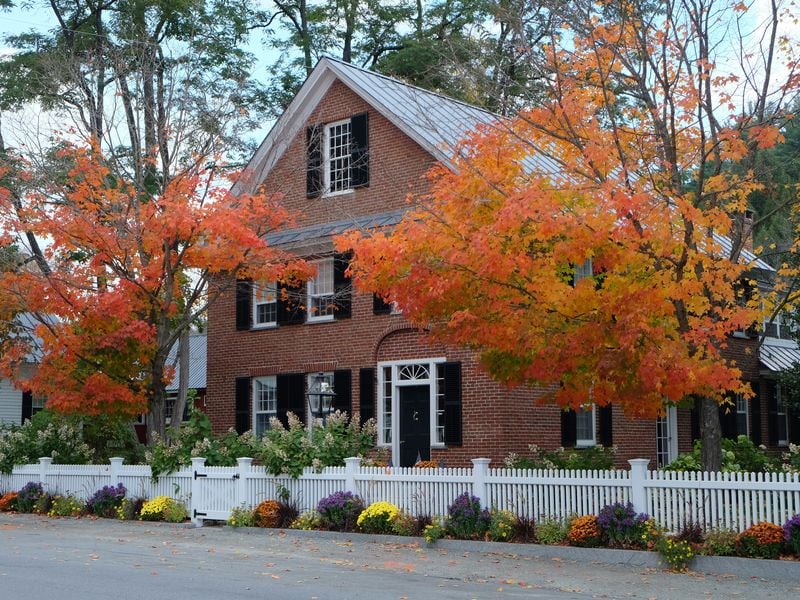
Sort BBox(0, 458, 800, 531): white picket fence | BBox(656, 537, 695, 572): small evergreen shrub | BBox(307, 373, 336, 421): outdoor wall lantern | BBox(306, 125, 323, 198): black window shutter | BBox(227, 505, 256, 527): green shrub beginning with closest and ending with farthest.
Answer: BBox(656, 537, 695, 572): small evergreen shrub
BBox(0, 458, 800, 531): white picket fence
BBox(227, 505, 256, 527): green shrub
BBox(307, 373, 336, 421): outdoor wall lantern
BBox(306, 125, 323, 198): black window shutter

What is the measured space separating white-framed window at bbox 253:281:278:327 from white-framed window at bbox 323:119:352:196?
2.74 metres

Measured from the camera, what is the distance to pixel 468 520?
16.1 meters

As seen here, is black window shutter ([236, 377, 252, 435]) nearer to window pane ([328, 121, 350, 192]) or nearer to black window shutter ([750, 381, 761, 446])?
window pane ([328, 121, 350, 192])

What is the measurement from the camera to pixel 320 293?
25344 mm

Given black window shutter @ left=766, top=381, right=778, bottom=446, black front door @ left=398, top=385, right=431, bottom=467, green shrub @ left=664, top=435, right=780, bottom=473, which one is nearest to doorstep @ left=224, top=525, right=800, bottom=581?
black front door @ left=398, top=385, right=431, bottom=467

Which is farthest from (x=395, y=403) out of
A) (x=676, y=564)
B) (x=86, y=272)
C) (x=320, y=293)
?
(x=676, y=564)

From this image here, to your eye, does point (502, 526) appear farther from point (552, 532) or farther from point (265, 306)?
point (265, 306)

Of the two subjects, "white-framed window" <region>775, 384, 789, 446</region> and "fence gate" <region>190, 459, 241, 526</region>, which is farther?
"white-framed window" <region>775, 384, 789, 446</region>

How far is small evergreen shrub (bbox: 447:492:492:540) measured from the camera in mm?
16016

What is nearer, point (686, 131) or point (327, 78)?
point (686, 131)

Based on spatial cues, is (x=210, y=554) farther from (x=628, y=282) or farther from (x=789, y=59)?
(x=789, y=59)

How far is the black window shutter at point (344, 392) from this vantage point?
24016mm

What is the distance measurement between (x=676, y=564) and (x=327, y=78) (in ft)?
51.5

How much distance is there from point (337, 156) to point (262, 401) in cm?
614
